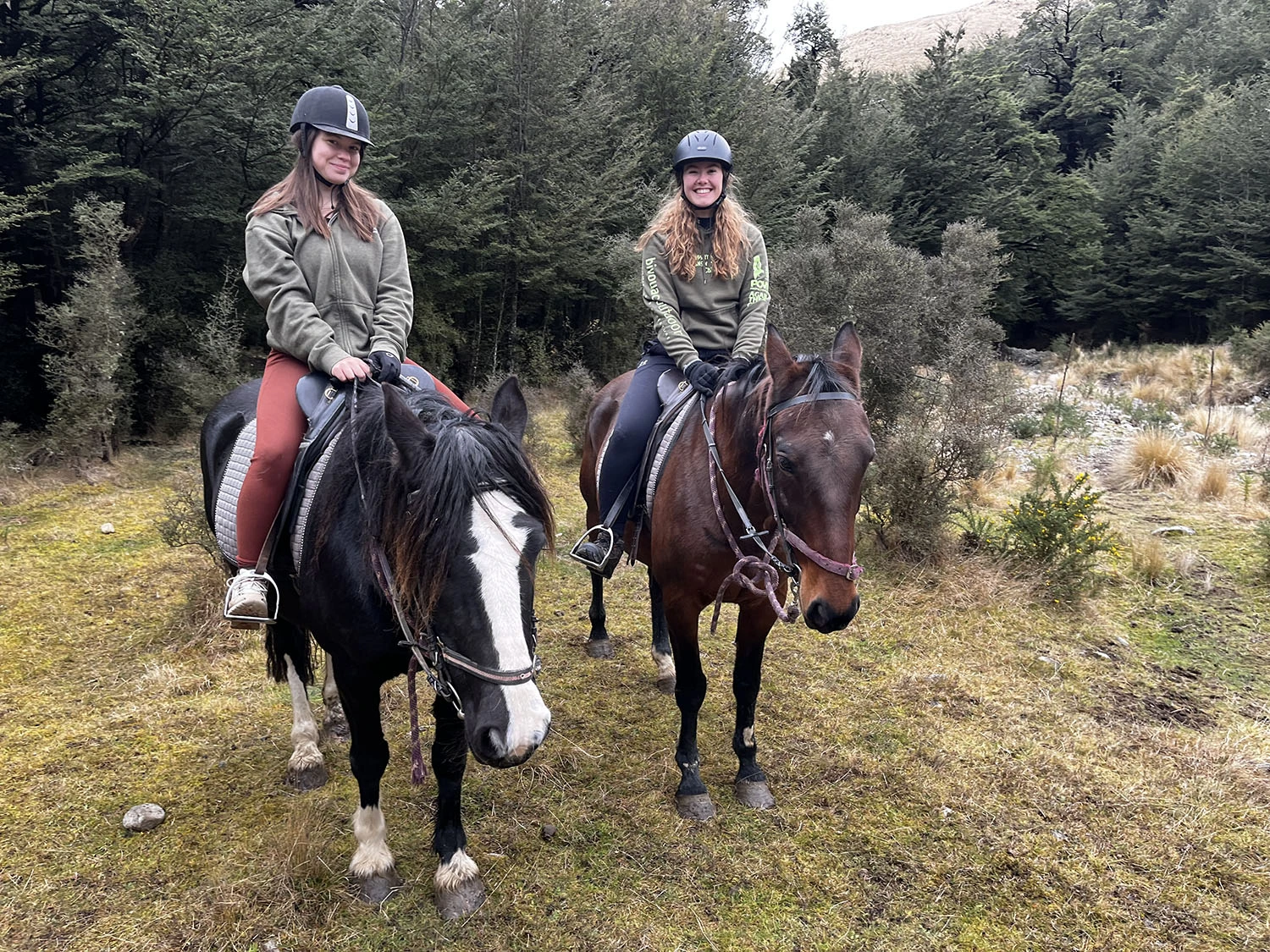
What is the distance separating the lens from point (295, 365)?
105 inches

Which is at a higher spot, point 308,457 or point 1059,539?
point 308,457

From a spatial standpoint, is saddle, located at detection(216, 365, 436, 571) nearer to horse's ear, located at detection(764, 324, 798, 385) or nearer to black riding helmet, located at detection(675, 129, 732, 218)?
horse's ear, located at detection(764, 324, 798, 385)

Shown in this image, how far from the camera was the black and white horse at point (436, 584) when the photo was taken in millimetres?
1747

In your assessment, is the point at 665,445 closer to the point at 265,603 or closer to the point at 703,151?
the point at 703,151

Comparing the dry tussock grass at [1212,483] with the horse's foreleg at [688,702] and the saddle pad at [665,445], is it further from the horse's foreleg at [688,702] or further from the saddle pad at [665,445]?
the horse's foreleg at [688,702]

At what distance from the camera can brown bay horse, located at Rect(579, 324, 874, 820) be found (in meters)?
2.29

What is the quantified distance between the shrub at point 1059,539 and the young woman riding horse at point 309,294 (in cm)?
541

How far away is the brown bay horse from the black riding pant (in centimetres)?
20

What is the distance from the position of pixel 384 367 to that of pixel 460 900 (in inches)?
85.2

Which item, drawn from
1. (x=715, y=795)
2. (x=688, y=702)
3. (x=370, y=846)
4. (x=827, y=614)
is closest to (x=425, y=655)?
(x=370, y=846)

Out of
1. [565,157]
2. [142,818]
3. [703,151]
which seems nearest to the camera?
[142,818]

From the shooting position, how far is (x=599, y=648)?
4.65 metres

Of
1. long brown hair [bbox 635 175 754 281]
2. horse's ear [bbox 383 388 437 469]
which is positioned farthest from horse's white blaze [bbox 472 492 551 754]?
long brown hair [bbox 635 175 754 281]

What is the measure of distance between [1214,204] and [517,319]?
27.1 m
